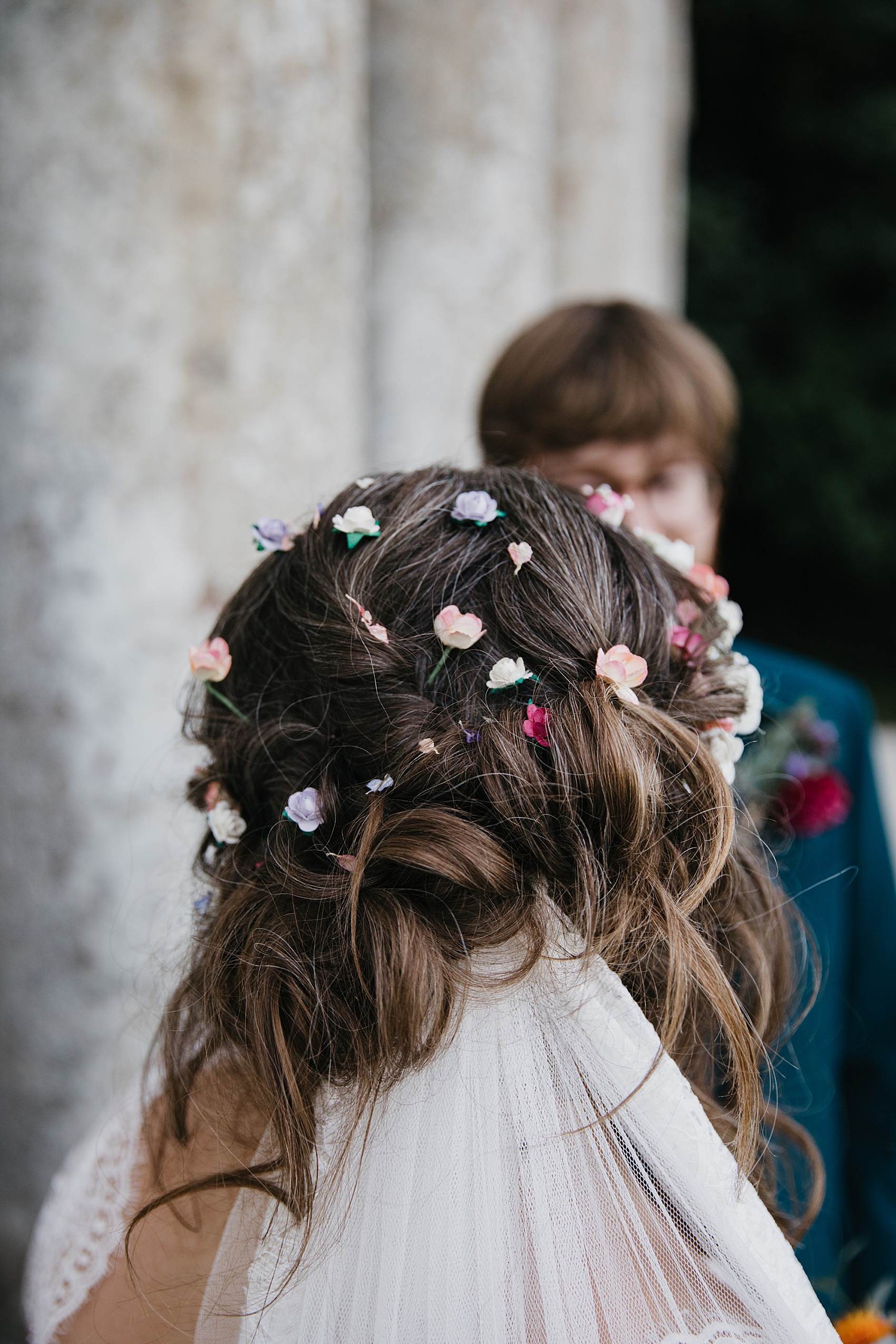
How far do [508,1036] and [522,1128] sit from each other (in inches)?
3.3

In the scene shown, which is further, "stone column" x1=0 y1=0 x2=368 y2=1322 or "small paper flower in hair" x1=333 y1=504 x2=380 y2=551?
"stone column" x1=0 y1=0 x2=368 y2=1322

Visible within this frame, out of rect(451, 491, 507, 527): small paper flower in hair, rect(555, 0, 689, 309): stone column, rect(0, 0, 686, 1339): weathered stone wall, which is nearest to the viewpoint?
rect(451, 491, 507, 527): small paper flower in hair

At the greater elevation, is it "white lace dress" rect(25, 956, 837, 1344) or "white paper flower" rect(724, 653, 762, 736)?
"white paper flower" rect(724, 653, 762, 736)

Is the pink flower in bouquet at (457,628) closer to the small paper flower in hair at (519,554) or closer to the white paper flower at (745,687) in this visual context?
the small paper flower in hair at (519,554)

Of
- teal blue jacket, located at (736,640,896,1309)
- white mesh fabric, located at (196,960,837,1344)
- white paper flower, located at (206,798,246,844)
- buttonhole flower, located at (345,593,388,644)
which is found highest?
buttonhole flower, located at (345,593,388,644)

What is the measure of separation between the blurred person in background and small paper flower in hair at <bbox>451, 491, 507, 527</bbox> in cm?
60

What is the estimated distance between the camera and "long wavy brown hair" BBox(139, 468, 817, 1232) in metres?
0.83

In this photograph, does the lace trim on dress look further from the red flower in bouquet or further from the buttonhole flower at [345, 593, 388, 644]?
the red flower in bouquet

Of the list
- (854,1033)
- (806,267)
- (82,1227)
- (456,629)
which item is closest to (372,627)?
(456,629)

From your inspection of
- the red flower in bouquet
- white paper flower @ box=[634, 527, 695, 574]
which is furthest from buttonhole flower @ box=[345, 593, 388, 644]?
the red flower in bouquet

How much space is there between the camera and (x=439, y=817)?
2.69 ft

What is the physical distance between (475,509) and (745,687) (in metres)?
0.38

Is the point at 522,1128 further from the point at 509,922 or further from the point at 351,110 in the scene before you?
the point at 351,110

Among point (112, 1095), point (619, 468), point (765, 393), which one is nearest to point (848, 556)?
point (765, 393)
